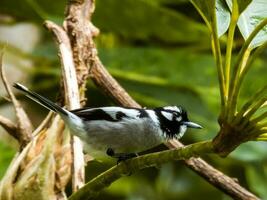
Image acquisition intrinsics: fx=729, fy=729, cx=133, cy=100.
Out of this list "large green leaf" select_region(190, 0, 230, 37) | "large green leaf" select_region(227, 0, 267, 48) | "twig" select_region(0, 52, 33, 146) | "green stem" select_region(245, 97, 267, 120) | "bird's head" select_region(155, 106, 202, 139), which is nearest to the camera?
"green stem" select_region(245, 97, 267, 120)

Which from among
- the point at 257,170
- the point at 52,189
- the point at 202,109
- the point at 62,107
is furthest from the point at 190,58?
the point at 52,189

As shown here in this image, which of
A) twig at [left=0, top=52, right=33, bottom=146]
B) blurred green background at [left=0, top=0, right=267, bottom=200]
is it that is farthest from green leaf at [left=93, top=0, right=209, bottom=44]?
twig at [left=0, top=52, right=33, bottom=146]

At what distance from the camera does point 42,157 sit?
119 centimetres

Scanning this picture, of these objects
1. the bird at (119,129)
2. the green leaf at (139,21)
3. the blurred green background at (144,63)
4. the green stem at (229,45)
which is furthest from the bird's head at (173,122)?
the green leaf at (139,21)

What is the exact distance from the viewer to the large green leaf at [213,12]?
1.11 m

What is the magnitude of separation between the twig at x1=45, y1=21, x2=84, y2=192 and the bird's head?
7.9 inches

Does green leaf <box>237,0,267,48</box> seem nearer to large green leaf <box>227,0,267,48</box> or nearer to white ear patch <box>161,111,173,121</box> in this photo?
large green leaf <box>227,0,267,48</box>

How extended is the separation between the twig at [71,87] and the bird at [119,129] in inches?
1.1

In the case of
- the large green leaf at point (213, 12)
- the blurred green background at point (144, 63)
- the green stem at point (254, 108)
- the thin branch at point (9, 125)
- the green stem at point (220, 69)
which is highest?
the large green leaf at point (213, 12)

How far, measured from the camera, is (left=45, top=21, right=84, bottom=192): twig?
1309 millimetres

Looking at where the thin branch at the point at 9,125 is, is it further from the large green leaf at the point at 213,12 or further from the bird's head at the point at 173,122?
the large green leaf at the point at 213,12

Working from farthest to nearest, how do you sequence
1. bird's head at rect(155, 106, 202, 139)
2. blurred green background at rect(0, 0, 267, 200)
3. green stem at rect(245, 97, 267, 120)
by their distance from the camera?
blurred green background at rect(0, 0, 267, 200)
bird's head at rect(155, 106, 202, 139)
green stem at rect(245, 97, 267, 120)

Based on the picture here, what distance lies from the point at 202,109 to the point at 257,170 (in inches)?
11.0

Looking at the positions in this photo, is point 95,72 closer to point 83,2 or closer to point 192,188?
point 83,2
